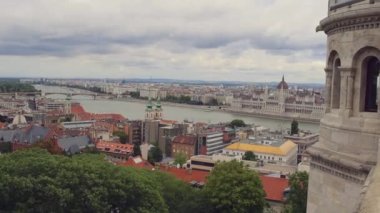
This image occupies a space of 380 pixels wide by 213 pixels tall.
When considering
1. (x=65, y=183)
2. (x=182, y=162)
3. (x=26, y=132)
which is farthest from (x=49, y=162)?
(x=26, y=132)

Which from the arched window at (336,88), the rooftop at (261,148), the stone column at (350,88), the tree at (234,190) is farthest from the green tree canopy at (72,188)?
the rooftop at (261,148)

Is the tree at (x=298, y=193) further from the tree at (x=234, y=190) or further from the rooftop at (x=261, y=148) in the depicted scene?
the rooftop at (x=261, y=148)

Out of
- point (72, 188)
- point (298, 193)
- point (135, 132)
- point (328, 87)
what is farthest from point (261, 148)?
point (328, 87)

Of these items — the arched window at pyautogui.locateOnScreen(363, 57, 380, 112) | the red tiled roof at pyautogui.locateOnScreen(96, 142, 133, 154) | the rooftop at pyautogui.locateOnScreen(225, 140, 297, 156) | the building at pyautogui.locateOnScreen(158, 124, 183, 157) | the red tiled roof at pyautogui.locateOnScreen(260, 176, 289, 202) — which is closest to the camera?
the arched window at pyautogui.locateOnScreen(363, 57, 380, 112)

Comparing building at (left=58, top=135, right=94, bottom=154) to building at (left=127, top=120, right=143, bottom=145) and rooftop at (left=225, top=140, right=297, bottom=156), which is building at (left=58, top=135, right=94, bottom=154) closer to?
building at (left=127, top=120, right=143, bottom=145)

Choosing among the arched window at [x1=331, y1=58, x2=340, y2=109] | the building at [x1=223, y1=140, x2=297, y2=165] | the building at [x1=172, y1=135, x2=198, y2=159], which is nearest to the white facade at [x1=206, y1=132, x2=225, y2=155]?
the building at [x1=172, y1=135, x2=198, y2=159]

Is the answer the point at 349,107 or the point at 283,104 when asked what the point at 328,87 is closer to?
the point at 349,107

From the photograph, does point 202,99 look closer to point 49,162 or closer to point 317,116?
point 317,116
